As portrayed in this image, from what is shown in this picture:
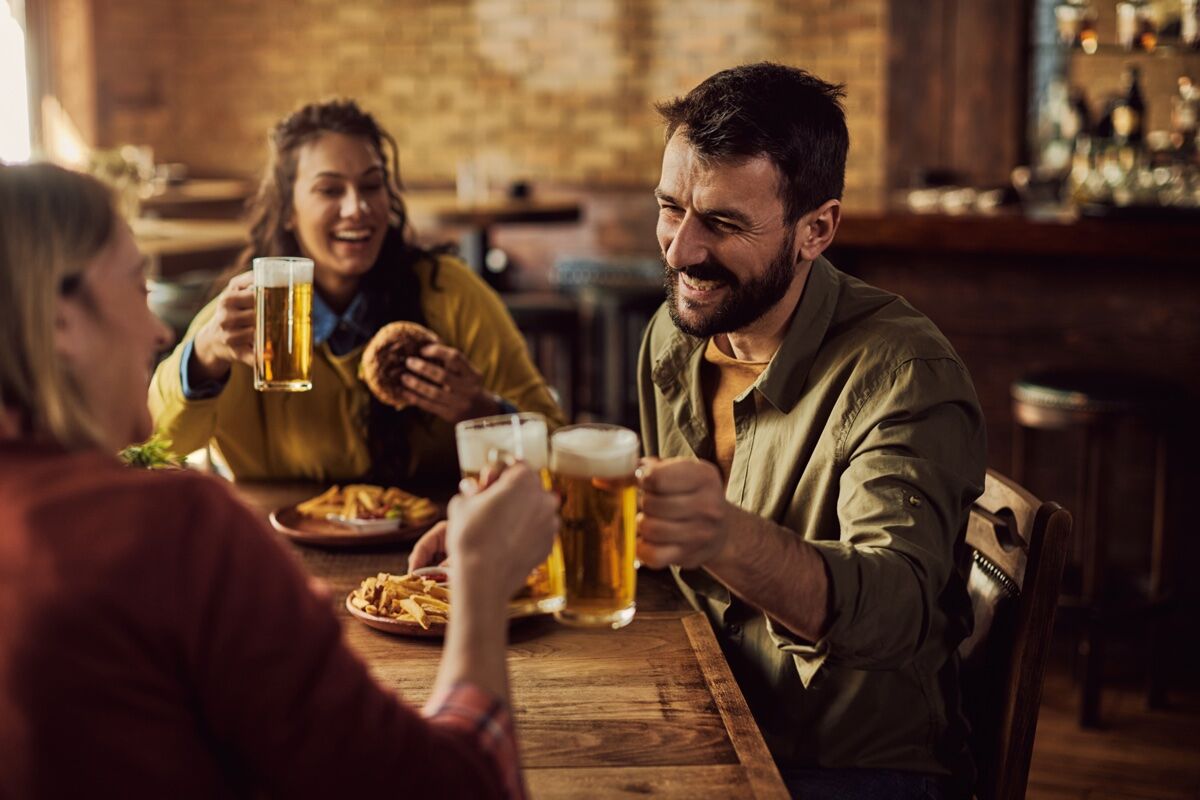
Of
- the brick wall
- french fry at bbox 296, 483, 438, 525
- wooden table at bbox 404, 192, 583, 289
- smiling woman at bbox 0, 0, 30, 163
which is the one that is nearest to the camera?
french fry at bbox 296, 483, 438, 525

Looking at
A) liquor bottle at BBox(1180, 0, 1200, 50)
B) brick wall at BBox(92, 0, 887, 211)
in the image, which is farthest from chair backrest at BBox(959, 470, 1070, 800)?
brick wall at BBox(92, 0, 887, 211)

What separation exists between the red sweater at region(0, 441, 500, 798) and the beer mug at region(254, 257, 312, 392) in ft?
3.39

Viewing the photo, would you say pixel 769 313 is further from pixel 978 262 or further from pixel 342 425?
pixel 978 262

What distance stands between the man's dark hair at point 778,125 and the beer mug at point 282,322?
0.61 m

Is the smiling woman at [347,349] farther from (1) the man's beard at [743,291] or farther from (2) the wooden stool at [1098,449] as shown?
(2) the wooden stool at [1098,449]

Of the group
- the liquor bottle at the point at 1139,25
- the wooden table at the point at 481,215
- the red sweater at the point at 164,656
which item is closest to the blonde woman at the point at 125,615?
the red sweater at the point at 164,656

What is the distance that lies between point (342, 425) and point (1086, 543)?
2107 mm

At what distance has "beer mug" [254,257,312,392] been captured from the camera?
6.39 feet

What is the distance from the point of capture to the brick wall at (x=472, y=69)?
691 cm

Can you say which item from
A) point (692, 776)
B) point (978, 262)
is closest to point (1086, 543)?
point (978, 262)

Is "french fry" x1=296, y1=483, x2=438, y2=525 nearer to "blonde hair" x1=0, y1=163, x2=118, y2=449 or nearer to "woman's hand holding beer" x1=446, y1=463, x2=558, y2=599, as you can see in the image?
"woman's hand holding beer" x1=446, y1=463, x2=558, y2=599

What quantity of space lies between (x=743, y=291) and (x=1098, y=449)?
198 centimetres

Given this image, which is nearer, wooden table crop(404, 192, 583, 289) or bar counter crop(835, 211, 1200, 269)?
bar counter crop(835, 211, 1200, 269)

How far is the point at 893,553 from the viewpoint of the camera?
1.46 m
